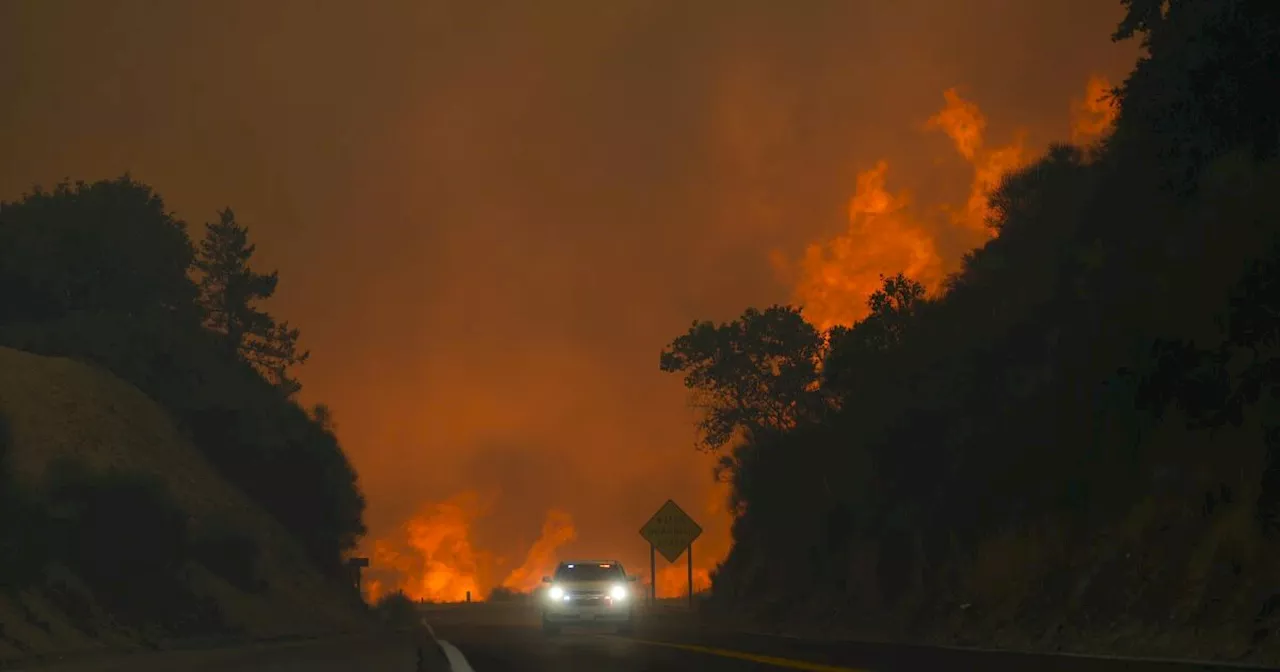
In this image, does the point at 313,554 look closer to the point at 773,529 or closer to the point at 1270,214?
the point at 773,529

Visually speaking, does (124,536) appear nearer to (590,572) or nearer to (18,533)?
(18,533)

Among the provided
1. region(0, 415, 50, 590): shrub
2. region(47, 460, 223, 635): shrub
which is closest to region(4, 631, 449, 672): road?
region(0, 415, 50, 590): shrub

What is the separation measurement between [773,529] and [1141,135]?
1073 inches

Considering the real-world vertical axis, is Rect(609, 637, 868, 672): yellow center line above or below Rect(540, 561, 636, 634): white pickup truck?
below

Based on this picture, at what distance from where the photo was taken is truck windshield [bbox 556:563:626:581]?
42781 mm

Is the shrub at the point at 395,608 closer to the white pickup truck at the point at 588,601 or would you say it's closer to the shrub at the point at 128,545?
the shrub at the point at 128,545

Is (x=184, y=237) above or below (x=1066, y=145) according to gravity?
above

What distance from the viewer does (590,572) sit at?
43.3 meters

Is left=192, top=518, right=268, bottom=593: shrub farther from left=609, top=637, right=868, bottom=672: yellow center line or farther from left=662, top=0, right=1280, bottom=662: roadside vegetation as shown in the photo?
left=609, top=637, right=868, bottom=672: yellow center line

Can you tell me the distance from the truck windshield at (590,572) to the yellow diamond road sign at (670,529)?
68.2 ft

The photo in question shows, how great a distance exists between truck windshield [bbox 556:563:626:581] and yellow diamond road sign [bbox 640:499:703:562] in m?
20.8

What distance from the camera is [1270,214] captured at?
29688 millimetres

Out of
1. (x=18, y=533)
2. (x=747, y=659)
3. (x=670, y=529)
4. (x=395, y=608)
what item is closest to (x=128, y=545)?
(x=18, y=533)

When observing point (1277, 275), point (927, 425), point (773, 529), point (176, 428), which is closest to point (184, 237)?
point (176, 428)
